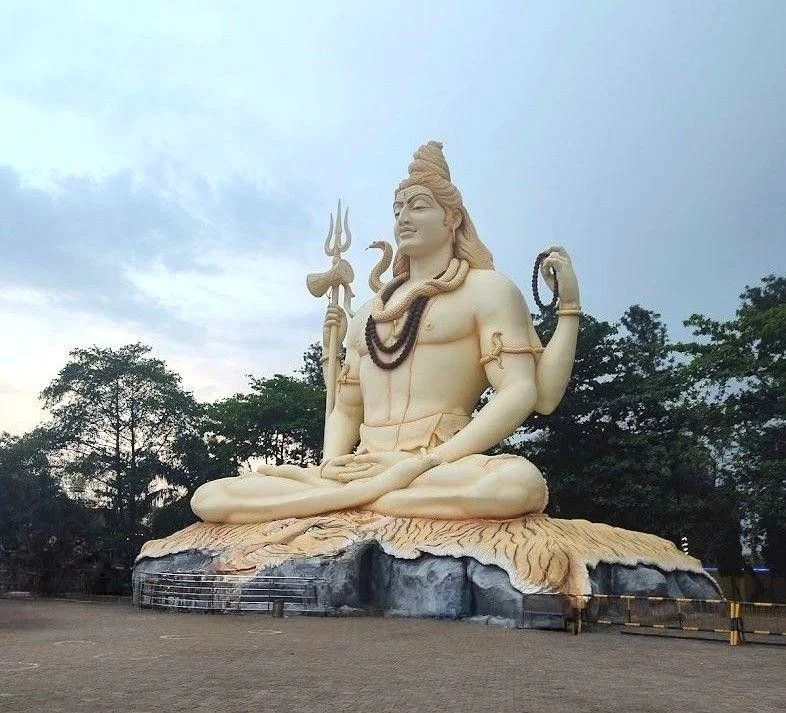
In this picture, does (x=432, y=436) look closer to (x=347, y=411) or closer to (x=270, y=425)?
(x=347, y=411)

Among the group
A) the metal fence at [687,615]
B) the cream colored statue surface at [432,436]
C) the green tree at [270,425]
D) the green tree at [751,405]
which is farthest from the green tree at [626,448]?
the metal fence at [687,615]

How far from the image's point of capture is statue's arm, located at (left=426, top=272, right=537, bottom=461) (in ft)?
37.0

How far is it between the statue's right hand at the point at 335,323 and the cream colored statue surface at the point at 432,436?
0.08 feet

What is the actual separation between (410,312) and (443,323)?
1.79ft

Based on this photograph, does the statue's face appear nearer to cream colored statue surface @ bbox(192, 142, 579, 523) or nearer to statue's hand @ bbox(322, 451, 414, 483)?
cream colored statue surface @ bbox(192, 142, 579, 523)

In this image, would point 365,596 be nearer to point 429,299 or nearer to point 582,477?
point 429,299

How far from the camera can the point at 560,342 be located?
1191 centimetres

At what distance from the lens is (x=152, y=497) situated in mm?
22141

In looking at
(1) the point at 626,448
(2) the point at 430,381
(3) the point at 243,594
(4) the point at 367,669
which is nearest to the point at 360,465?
(2) the point at 430,381

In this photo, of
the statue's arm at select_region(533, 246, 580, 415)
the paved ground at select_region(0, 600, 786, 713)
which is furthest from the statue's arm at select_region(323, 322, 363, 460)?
the paved ground at select_region(0, 600, 786, 713)

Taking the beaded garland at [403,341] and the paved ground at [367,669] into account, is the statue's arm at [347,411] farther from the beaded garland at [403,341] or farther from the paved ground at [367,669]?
the paved ground at [367,669]

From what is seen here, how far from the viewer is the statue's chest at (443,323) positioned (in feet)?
40.0

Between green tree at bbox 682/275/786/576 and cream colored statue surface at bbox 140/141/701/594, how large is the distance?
6014 millimetres

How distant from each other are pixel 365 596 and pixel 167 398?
13.0 metres
